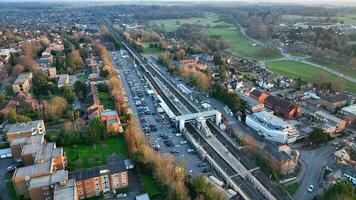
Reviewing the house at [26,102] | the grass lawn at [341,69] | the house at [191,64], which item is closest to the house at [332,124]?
the grass lawn at [341,69]

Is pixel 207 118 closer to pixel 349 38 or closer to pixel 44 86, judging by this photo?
pixel 44 86

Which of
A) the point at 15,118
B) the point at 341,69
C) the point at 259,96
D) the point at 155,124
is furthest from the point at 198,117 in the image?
the point at 341,69

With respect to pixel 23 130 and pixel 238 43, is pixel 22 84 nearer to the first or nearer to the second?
pixel 23 130

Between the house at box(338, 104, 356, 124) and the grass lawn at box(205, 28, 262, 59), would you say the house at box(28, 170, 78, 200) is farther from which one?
the grass lawn at box(205, 28, 262, 59)

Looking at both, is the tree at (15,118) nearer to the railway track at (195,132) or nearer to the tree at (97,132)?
the tree at (97,132)

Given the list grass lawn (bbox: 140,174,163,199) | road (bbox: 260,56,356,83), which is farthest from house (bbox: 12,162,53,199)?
road (bbox: 260,56,356,83)

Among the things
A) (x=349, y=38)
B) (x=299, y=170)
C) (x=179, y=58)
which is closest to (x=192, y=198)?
(x=299, y=170)
